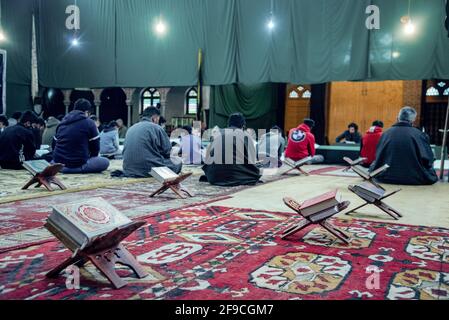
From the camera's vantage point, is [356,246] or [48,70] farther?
[48,70]

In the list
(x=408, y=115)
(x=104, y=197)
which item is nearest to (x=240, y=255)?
(x=104, y=197)

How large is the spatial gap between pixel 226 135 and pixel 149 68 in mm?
6970

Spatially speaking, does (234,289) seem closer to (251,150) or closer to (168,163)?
(251,150)

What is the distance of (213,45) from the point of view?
10914 millimetres

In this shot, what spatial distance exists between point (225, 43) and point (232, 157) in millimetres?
5933

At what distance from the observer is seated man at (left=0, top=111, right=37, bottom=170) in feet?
21.3

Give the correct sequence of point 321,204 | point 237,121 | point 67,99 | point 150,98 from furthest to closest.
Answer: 1. point 150,98
2. point 67,99
3. point 237,121
4. point 321,204

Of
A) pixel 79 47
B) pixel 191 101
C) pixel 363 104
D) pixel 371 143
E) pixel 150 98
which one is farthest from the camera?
pixel 150 98

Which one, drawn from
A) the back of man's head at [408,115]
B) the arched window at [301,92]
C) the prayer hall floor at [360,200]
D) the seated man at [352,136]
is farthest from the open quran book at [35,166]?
the arched window at [301,92]

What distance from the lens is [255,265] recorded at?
7.18ft

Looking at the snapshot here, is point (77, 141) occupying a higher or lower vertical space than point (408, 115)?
lower

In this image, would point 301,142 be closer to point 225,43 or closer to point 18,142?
point 225,43

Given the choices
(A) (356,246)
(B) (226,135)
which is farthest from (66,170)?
(A) (356,246)

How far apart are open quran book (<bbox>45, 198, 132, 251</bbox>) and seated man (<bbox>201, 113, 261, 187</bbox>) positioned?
3384mm
